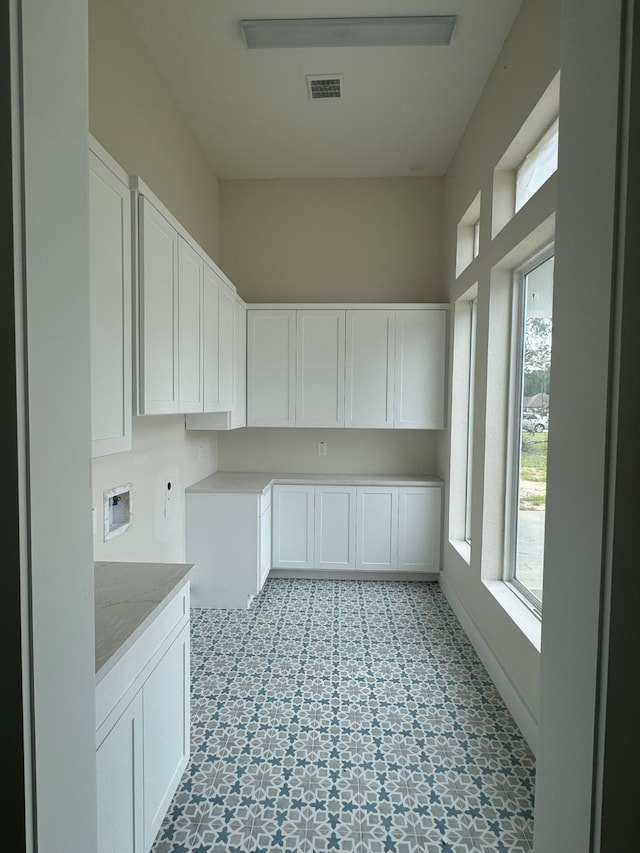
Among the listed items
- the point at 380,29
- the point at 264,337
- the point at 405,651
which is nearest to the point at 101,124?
the point at 380,29

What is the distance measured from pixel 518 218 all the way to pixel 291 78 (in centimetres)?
182

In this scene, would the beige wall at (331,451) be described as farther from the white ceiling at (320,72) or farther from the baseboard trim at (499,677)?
the white ceiling at (320,72)

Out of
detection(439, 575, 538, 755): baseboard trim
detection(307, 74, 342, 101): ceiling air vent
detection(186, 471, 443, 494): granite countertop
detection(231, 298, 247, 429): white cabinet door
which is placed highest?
detection(307, 74, 342, 101): ceiling air vent

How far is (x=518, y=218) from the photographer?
6.87 ft

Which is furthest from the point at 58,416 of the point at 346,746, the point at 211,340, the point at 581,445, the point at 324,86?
the point at 324,86

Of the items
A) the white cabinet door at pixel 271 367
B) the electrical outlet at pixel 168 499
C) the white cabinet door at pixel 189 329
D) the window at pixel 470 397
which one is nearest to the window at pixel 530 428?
the window at pixel 470 397

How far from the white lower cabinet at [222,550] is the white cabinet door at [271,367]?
2.90 feet

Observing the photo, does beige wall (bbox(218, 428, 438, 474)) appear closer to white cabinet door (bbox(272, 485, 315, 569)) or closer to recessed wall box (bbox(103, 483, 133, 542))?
white cabinet door (bbox(272, 485, 315, 569))

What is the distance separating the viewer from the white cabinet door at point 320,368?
3799mm

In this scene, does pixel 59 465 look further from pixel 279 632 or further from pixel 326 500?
pixel 326 500

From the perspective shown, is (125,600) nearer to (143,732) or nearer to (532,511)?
(143,732)

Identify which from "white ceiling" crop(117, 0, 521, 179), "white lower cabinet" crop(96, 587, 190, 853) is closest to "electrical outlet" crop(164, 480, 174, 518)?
"white lower cabinet" crop(96, 587, 190, 853)

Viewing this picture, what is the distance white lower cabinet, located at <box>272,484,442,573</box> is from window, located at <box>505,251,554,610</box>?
120 cm

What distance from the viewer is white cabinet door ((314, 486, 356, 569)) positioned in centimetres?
375
